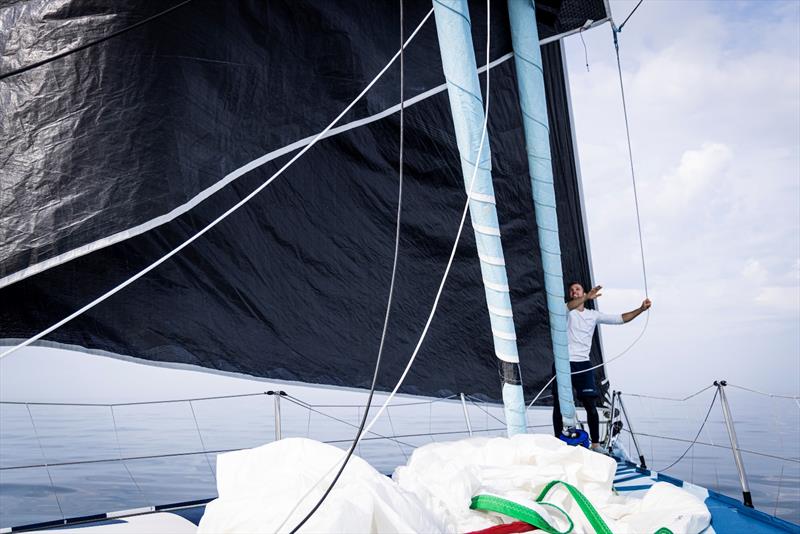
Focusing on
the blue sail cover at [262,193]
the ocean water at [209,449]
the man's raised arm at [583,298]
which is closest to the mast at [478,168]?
the blue sail cover at [262,193]

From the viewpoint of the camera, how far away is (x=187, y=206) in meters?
2.44

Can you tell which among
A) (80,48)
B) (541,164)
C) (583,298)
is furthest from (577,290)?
(80,48)

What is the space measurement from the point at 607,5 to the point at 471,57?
A: 2104 millimetres

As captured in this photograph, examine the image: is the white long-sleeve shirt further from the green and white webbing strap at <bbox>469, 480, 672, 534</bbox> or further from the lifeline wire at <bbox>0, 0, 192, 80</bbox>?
the lifeline wire at <bbox>0, 0, 192, 80</bbox>

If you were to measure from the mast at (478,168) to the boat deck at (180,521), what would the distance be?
2.51 feet

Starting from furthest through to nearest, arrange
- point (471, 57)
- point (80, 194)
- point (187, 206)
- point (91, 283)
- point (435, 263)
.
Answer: point (435, 263) → point (471, 57) → point (91, 283) → point (187, 206) → point (80, 194)

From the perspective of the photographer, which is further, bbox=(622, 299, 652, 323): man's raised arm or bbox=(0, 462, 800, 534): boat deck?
bbox=(622, 299, 652, 323): man's raised arm

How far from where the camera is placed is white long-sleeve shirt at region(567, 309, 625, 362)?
446 centimetres

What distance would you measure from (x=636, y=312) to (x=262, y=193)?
8.98 feet

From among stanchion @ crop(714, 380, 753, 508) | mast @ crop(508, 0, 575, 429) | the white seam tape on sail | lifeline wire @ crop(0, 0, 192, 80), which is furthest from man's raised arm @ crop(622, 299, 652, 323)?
lifeline wire @ crop(0, 0, 192, 80)

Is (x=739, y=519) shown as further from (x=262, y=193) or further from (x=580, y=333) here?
(x=262, y=193)

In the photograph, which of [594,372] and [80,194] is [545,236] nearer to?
[594,372]

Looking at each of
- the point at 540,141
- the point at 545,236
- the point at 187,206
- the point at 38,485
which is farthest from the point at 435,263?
the point at 38,485

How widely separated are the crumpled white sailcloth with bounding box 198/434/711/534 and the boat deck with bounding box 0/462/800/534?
0.32 meters
